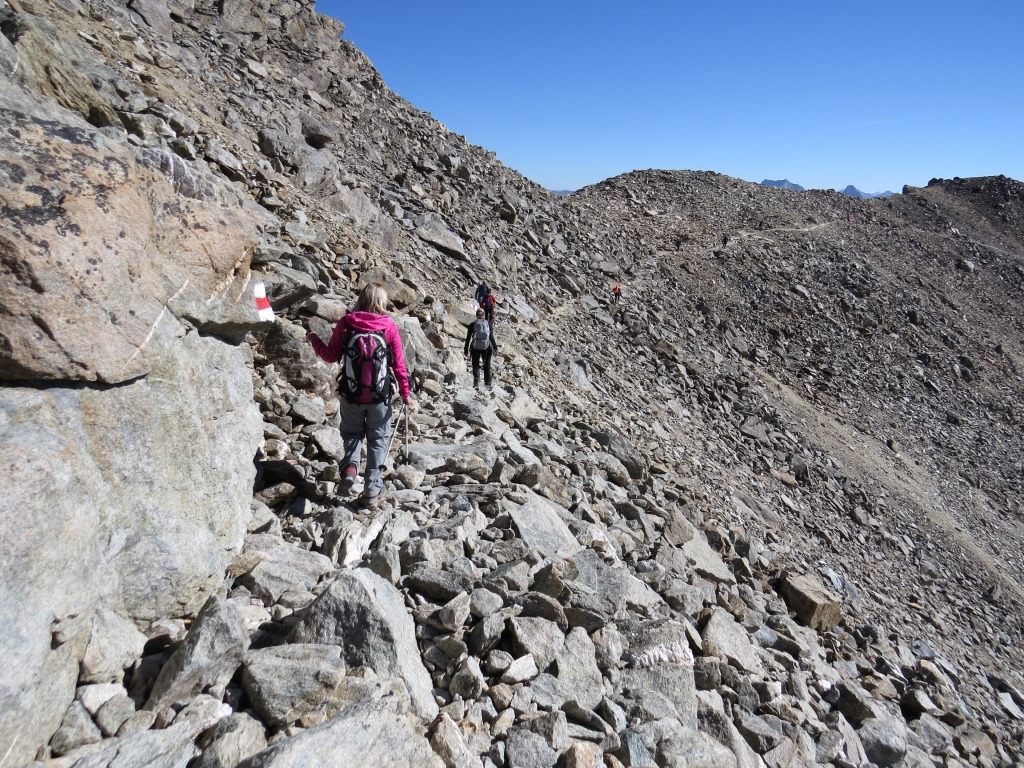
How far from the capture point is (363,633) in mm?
3758

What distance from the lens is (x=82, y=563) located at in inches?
124

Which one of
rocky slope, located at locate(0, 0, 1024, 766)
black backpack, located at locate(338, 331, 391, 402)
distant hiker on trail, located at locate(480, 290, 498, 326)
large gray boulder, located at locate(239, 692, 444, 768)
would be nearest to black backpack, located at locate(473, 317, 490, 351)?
distant hiker on trail, located at locate(480, 290, 498, 326)

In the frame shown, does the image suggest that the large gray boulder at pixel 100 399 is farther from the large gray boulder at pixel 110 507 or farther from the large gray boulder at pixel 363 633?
the large gray boulder at pixel 363 633

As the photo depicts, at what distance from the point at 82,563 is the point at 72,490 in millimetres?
389

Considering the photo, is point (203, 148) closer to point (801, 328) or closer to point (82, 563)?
point (82, 563)

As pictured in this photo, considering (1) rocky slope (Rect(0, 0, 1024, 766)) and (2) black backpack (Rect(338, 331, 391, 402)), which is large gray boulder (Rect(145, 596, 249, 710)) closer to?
(1) rocky slope (Rect(0, 0, 1024, 766))

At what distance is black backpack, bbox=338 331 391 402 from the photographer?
18.2 feet

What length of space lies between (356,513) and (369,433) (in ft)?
2.52

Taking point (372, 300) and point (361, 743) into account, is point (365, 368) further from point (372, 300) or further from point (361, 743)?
point (361, 743)

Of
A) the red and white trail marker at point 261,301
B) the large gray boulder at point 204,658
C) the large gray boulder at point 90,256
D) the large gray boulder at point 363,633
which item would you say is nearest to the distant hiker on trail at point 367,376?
the red and white trail marker at point 261,301

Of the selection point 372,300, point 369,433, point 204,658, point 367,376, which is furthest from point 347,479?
point 204,658

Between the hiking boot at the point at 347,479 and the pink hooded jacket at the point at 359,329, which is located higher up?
the pink hooded jacket at the point at 359,329

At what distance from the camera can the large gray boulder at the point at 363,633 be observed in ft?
12.1

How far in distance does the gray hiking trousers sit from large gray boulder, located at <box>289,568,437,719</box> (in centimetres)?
191
